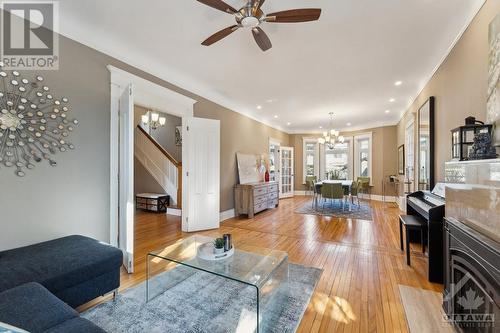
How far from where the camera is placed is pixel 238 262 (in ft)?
6.85

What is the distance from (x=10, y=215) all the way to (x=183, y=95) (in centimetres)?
290

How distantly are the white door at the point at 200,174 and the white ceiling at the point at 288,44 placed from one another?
832 millimetres

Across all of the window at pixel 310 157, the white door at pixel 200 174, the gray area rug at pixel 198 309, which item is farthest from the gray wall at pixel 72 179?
the window at pixel 310 157

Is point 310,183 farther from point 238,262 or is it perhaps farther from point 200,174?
point 238,262

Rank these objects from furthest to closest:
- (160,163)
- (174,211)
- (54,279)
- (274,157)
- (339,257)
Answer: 1. (274,157)
2. (160,163)
3. (174,211)
4. (339,257)
5. (54,279)

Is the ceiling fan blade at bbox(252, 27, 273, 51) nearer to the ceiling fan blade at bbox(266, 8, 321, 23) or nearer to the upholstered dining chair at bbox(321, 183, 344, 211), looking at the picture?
the ceiling fan blade at bbox(266, 8, 321, 23)

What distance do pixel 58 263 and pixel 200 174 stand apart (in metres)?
2.74

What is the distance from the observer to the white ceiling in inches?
89.7

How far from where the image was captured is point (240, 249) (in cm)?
245

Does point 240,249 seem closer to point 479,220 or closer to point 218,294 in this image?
point 218,294

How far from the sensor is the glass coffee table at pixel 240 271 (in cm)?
173

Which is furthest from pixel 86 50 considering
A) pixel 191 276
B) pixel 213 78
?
pixel 191 276

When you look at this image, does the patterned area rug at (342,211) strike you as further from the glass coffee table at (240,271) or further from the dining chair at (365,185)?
the glass coffee table at (240,271)

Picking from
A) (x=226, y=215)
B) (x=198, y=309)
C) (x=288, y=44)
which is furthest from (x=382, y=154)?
(x=198, y=309)
